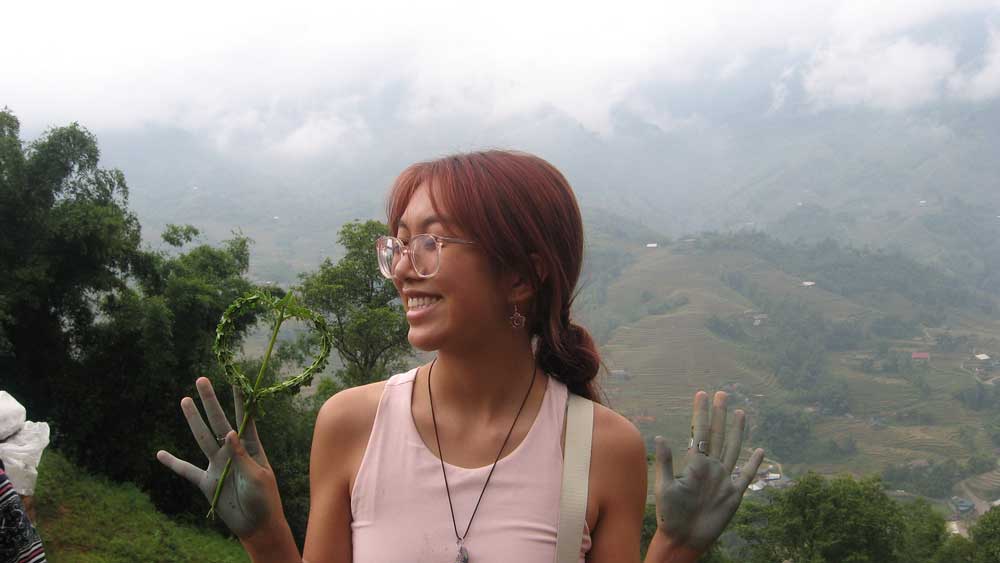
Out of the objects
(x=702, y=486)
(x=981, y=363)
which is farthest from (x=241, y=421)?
(x=981, y=363)

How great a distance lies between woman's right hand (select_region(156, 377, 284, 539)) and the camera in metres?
1.83

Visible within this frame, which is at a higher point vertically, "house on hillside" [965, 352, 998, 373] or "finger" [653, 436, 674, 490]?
"finger" [653, 436, 674, 490]

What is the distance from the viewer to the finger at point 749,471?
6.02ft

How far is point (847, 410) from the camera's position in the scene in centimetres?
4894

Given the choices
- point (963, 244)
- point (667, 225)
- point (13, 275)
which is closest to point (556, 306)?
point (13, 275)

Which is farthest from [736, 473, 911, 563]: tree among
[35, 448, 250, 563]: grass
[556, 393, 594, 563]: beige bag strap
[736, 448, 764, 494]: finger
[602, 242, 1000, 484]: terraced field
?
[556, 393, 594, 563]: beige bag strap

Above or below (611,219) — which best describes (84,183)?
above

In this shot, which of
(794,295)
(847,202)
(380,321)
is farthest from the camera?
(847,202)

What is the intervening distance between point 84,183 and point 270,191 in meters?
121

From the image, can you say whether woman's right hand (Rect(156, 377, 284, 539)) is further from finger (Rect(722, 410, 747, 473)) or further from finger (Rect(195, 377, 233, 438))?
finger (Rect(722, 410, 747, 473))

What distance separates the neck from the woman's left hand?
43 centimetres

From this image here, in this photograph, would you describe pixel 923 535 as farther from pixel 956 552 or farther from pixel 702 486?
pixel 702 486

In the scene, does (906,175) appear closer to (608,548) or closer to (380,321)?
(380,321)

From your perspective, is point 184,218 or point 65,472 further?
point 184,218
